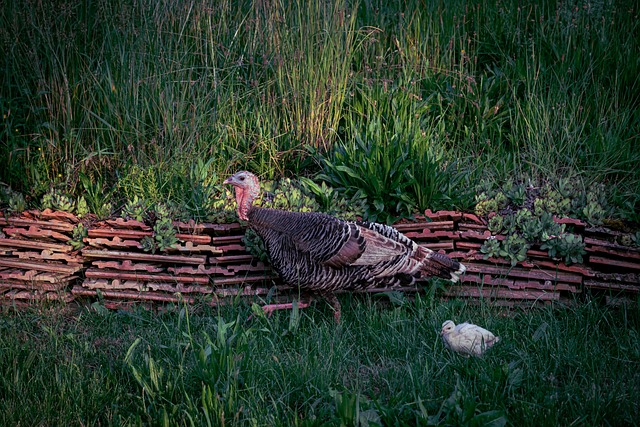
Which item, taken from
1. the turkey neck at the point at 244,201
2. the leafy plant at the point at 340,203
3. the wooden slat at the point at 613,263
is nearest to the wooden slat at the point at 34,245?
the turkey neck at the point at 244,201

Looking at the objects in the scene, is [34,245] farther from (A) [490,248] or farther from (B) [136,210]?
(A) [490,248]

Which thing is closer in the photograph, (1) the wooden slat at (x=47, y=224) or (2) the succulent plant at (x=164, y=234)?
(2) the succulent plant at (x=164, y=234)

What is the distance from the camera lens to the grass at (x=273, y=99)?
592 cm

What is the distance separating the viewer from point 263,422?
11.6ft

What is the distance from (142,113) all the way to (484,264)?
318cm

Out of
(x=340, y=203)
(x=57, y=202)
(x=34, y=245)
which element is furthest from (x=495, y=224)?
(x=34, y=245)

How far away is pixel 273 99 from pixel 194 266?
70.3 inches

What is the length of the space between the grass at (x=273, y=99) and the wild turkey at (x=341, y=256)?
801mm

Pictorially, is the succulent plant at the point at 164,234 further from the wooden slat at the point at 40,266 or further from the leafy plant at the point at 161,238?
the wooden slat at the point at 40,266

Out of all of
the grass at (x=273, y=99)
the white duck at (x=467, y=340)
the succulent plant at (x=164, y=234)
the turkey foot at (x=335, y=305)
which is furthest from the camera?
the grass at (x=273, y=99)

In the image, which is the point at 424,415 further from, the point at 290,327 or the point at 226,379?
the point at 290,327

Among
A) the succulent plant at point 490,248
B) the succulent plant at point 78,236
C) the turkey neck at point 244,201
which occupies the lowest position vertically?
the succulent plant at point 78,236

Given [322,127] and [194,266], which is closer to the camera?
[194,266]

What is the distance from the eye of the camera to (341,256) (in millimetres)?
4855
